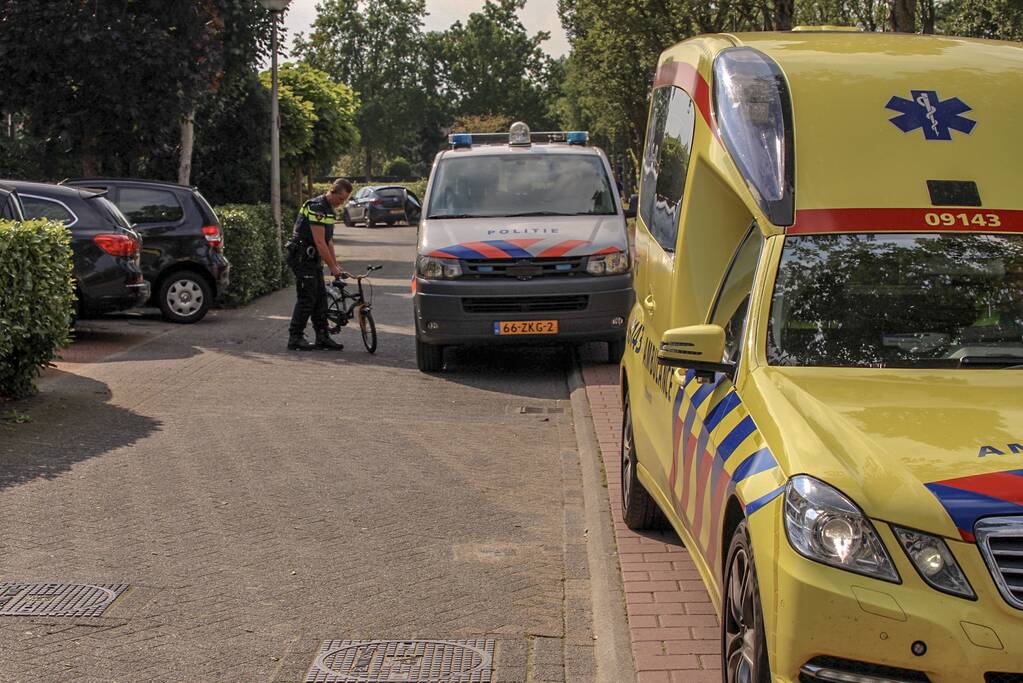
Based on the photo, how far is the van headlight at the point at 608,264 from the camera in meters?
13.6

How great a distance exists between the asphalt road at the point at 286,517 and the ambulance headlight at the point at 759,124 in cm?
200

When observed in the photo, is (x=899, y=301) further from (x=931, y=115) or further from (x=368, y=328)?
(x=368, y=328)

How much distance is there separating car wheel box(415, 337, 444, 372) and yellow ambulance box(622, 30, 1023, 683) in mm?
7005

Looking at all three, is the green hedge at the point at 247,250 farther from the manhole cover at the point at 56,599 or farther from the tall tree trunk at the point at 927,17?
the manhole cover at the point at 56,599

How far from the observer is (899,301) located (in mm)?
5238

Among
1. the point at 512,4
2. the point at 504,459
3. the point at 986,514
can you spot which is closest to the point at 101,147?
the point at 504,459

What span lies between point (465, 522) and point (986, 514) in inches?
173

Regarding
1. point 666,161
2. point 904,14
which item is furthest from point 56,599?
point 904,14

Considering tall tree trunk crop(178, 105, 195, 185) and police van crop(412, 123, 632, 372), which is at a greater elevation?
tall tree trunk crop(178, 105, 195, 185)

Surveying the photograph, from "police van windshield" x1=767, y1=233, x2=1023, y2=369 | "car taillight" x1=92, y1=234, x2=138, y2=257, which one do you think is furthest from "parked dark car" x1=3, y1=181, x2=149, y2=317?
"police van windshield" x1=767, y1=233, x2=1023, y2=369

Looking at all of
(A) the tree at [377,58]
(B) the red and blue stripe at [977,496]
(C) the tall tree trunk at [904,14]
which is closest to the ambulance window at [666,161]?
(B) the red and blue stripe at [977,496]

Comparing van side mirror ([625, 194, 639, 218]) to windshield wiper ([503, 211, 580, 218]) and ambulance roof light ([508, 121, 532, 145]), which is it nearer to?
windshield wiper ([503, 211, 580, 218])

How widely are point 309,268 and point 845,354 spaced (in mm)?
10847

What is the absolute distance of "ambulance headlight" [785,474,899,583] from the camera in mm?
3924
